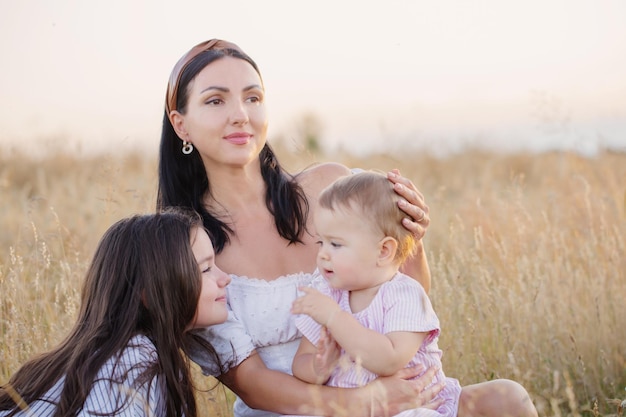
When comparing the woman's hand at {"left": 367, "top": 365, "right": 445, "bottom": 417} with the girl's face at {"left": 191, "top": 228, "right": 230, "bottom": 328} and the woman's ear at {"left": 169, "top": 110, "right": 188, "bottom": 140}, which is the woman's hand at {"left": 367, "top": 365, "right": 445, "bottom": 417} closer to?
the girl's face at {"left": 191, "top": 228, "right": 230, "bottom": 328}

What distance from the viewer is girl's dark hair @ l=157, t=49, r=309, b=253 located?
123 inches

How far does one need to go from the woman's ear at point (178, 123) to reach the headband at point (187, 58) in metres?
0.04

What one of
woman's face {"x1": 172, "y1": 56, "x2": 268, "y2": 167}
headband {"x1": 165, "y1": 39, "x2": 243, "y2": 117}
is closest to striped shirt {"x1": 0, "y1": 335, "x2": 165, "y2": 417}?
woman's face {"x1": 172, "y1": 56, "x2": 268, "y2": 167}

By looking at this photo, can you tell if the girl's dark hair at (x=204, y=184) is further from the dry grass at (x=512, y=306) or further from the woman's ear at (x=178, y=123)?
the dry grass at (x=512, y=306)

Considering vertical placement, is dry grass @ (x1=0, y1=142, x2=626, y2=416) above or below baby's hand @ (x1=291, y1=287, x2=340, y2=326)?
below

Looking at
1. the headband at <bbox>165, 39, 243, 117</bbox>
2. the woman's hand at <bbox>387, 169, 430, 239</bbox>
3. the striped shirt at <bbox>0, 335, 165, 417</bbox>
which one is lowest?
the striped shirt at <bbox>0, 335, 165, 417</bbox>

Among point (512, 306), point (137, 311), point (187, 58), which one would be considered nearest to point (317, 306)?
point (137, 311)

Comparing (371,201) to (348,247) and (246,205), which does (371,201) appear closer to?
(348,247)

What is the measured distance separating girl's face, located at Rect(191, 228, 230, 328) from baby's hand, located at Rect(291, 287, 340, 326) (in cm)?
38

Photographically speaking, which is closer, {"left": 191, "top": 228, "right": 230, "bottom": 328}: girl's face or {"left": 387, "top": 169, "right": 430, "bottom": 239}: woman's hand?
{"left": 387, "top": 169, "right": 430, "bottom": 239}: woman's hand

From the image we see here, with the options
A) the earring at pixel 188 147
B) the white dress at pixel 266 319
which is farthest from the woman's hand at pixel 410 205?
the earring at pixel 188 147

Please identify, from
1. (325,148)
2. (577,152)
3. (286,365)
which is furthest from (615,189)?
(325,148)

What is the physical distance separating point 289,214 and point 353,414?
0.99 meters

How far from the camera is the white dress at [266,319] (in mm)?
2908
